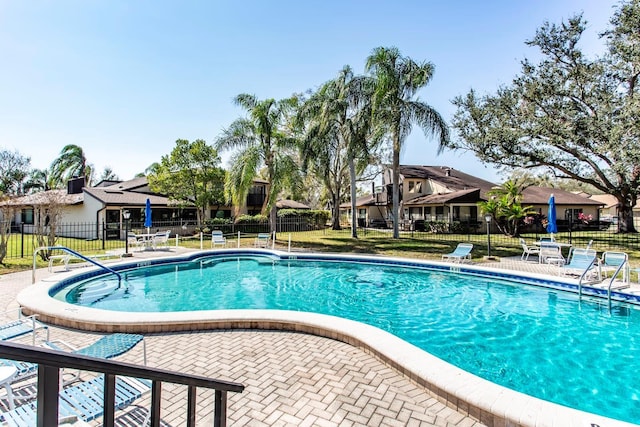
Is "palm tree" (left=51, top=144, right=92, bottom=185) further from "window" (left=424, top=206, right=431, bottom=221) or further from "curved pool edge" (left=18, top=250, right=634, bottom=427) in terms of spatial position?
"curved pool edge" (left=18, top=250, right=634, bottom=427)

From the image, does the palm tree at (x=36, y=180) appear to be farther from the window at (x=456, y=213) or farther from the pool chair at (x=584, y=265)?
the pool chair at (x=584, y=265)

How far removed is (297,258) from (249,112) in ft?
34.8

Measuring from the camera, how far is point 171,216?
94.7ft

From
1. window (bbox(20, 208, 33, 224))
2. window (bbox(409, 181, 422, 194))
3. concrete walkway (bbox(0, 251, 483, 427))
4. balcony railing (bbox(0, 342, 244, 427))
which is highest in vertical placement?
window (bbox(409, 181, 422, 194))

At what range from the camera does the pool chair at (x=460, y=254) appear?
1395 cm

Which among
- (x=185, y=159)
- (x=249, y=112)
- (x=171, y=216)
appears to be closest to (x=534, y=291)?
(x=249, y=112)

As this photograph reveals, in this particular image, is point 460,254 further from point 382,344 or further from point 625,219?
point 625,219

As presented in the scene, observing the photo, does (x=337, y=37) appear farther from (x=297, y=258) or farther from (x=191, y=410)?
(x=191, y=410)

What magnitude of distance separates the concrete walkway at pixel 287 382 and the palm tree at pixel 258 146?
49.2ft

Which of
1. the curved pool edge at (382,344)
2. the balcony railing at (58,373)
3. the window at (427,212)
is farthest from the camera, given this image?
the window at (427,212)

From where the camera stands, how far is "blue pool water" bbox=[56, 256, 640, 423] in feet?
17.6

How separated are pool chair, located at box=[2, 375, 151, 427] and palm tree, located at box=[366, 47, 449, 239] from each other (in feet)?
62.0

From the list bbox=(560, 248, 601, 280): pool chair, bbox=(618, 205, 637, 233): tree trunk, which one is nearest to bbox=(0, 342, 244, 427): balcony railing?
bbox=(560, 248, 601, 280): pool chair

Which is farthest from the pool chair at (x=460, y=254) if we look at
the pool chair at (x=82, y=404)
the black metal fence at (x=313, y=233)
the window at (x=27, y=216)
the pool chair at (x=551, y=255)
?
the window at (x=27, y=216)
